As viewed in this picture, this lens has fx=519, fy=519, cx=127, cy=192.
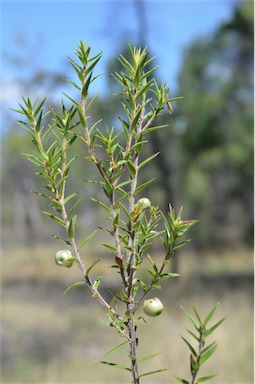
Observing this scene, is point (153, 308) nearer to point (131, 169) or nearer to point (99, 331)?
point (131, 169)

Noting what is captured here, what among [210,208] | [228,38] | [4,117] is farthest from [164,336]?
[210,208]

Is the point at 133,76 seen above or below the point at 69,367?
below

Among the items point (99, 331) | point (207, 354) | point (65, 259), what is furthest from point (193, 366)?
point (99, 331)

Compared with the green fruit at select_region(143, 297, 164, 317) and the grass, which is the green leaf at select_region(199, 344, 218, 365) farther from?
the grass

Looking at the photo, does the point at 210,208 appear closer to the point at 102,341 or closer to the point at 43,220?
the point at 43,220

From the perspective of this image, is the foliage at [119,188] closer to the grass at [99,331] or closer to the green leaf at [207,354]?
the green leaf at [207,354]

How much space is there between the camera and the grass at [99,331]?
4496 mm

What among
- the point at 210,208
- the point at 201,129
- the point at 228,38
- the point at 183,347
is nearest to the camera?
the point at 183,347

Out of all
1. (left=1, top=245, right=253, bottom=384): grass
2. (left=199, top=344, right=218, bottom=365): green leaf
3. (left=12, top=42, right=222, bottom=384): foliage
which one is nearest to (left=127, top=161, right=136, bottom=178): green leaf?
(left=12, top=42, right=222, bottom=384): foliage

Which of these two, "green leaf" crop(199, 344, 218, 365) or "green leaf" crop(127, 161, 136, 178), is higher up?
"green leaf" crop(127, 161, 136, 178)

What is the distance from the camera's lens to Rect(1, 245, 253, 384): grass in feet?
14.8

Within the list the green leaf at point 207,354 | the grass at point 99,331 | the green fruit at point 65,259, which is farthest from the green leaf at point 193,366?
the grass at point 99,331

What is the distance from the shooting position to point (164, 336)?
17.9 ft

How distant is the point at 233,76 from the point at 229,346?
841cm
